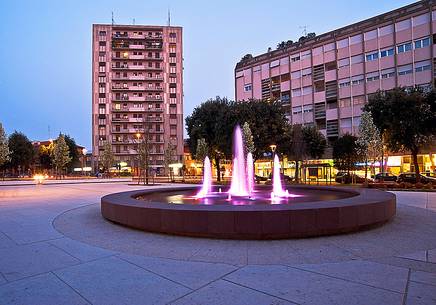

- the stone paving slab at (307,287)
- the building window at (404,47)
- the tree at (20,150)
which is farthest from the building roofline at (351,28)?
the stone paving slab at (307,287)

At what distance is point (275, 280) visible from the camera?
4965 mm

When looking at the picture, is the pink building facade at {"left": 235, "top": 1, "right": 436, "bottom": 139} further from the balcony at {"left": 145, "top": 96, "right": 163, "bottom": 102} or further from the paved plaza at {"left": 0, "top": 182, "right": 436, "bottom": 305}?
the paved plaza at {"left": 0, "top": 182, "right": 436, "bottom": 305}

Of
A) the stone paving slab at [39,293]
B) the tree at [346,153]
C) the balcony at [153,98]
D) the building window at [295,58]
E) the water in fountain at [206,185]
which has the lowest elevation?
Result: the stone paving slab at [39,293]

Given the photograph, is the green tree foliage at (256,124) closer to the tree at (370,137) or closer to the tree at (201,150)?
the tree at (201,150)

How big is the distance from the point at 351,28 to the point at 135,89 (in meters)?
56.7

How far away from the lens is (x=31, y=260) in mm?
6180

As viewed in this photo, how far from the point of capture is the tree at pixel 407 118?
90.6ft

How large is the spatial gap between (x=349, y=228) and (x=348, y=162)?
35.2 m

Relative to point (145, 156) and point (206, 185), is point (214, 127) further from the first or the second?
point (206, 185)

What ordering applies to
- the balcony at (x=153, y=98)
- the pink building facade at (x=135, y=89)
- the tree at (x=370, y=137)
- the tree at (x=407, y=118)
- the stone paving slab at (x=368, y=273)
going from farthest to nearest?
the balcony at (x=153, y=98), the pink building facade at (x=135, y=89), the tree at (x=370, y=137), the tree at (x=407, y=118), the stone paving slab at (x=368, y=273)

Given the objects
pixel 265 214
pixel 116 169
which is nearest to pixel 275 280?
pixel 265 214

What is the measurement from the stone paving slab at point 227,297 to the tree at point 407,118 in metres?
28.2

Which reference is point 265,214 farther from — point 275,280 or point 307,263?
point 275,280

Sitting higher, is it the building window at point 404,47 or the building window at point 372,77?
the building window at point 404,47
